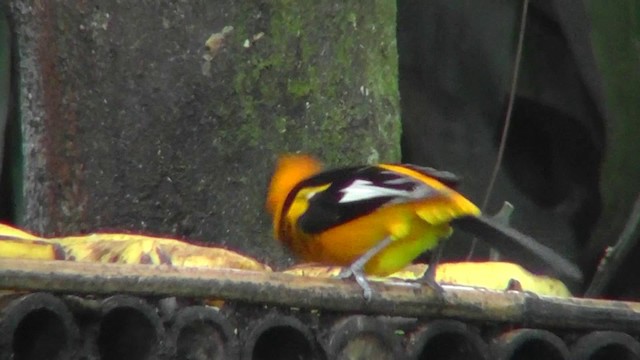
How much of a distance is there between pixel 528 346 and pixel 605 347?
0.13 metres

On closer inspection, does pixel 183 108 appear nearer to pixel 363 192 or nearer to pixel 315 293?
pixel 363 192

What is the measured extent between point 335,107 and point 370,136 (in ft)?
0.35

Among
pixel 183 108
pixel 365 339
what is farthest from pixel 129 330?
pixel 183 108

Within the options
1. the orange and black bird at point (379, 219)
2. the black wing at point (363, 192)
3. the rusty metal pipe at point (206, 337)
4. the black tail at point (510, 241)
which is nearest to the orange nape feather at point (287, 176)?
the orange and black bird at point (379, 219)

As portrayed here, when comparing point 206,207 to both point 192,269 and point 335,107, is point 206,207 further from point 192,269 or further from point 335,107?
point 192,269

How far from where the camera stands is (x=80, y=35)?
2916 mm

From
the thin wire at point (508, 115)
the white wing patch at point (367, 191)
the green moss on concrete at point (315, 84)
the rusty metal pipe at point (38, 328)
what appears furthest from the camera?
the thin wire at point (508, 115)

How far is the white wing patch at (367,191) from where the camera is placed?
2.24 meters

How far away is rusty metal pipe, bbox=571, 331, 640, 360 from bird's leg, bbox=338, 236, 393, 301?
1.20 feet

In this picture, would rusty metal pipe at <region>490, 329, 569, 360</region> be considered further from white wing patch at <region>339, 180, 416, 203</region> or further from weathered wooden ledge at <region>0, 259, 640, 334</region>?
white wing patch at <region>339, 180, 416, 203</region>

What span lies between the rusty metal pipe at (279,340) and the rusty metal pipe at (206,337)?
0.03 m

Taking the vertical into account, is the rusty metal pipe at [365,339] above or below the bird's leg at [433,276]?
below

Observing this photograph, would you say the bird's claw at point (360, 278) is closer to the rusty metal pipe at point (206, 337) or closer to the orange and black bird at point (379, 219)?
the orange and black bird at point (379, 219)

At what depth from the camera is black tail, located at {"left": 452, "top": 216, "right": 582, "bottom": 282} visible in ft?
7.38
